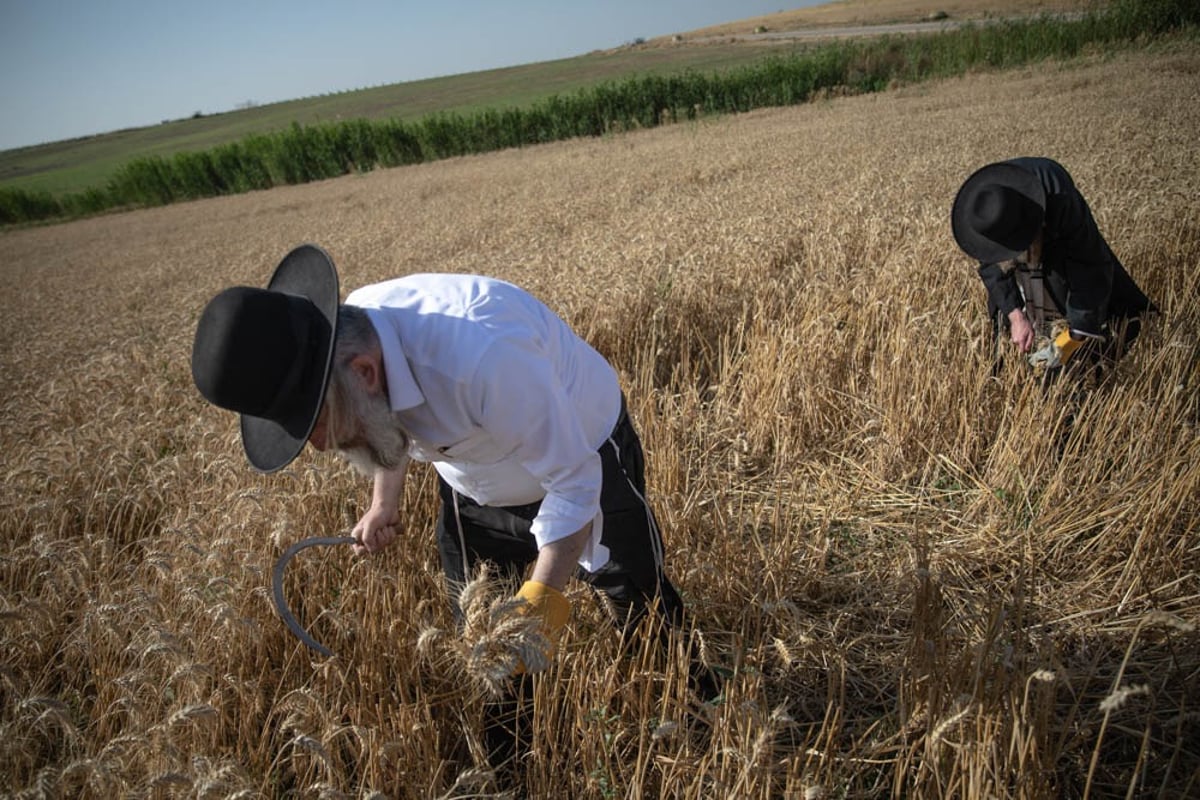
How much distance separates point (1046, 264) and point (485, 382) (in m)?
3.35

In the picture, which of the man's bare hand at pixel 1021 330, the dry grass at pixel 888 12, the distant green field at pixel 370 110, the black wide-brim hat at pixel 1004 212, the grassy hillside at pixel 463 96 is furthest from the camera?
the distant green field at pixel 370 110

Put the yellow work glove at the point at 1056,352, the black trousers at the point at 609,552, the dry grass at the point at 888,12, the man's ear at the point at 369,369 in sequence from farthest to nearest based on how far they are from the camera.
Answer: the dry grass at the point at 888,12
the yellow work glove at the point at 1056,352
the black trousers at the point at 609,552
the man's ear at the point at 369,369

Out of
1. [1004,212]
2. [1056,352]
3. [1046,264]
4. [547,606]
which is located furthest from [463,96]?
[547,606]

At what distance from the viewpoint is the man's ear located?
1.48 meters

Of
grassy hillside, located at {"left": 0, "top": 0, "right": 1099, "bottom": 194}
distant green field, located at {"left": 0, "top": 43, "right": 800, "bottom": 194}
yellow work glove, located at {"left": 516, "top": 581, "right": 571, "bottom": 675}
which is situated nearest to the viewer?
yellow work glove, located at {"left": 516, "top": 581, "right": 571, "bottom": 675}

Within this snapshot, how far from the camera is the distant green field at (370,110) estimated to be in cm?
5100

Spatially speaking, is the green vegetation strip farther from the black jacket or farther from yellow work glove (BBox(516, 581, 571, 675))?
yellow work glove (BBox(516, 581, 571, 675))

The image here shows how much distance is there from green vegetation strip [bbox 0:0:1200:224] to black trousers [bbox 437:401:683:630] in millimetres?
33101

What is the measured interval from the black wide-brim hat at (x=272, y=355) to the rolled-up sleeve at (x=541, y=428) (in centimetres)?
37

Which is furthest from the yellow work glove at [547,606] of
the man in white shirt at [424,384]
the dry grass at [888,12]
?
the dry grass at [888,12]

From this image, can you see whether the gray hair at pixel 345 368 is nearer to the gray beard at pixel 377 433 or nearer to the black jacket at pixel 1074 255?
the gray beard at pixel 377 433

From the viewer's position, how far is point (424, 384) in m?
1.59

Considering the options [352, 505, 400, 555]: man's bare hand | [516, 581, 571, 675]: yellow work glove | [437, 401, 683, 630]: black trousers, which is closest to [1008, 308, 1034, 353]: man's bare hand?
[437, 401, 683, 630]: black trousers

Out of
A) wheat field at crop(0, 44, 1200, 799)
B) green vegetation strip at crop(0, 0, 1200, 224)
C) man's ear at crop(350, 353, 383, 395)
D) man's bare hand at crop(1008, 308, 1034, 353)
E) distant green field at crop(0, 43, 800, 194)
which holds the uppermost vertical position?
distant green field at crop(0, 43, 800, 194)
